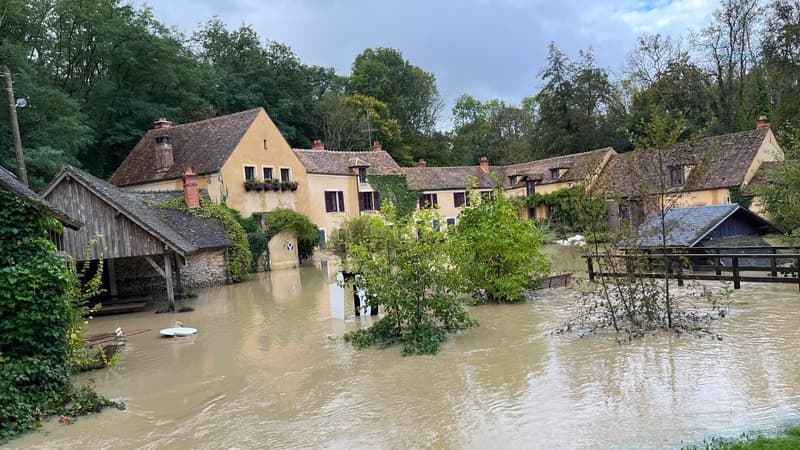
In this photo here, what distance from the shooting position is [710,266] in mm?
15531

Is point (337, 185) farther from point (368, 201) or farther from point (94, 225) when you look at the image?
point (94, 225)

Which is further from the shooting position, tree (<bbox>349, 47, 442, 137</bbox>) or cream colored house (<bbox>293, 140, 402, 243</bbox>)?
tree (<bbox>349, 47, 442, 137</bbox>)

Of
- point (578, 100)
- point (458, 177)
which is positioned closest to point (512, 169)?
point (458, 177)

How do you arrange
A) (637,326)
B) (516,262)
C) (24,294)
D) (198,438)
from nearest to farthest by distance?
(198,438) → (24,294) → (637,326) → (516,262)

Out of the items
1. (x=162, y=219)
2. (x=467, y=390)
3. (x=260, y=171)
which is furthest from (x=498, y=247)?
(x=260, y=171)

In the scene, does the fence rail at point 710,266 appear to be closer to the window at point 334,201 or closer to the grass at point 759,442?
the grass at point 759,442

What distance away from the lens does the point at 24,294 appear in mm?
8555

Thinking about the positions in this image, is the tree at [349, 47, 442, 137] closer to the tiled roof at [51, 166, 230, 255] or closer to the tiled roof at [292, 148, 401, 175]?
the tiled roof at [292, 148, 401, 175]

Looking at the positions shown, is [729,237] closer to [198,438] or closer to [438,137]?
[198,438]

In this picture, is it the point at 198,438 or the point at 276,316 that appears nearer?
the point at 198,438

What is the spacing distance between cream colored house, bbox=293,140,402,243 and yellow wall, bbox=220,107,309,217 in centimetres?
73

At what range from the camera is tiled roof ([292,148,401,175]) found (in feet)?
116

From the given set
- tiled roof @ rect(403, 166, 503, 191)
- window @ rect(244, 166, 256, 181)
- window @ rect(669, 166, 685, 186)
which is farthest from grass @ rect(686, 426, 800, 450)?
tiled roof @ rect(403, 166, 503, 191)

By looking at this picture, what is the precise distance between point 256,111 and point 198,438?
26218 mm
